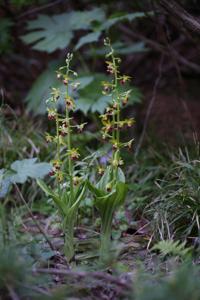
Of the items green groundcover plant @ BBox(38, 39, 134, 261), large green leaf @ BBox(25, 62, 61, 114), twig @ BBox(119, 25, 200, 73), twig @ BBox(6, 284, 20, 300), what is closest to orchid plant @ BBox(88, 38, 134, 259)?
green groundcover plant @ BBox(38, 39, 134, 261)

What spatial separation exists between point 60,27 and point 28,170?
5.68ft

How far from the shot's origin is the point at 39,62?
16.3 ft

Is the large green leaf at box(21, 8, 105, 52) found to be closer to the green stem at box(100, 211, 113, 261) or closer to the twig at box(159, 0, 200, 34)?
the twig at box(159, 0, 200, 34)

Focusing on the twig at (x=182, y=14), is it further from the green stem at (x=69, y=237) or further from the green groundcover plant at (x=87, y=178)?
the green stem at (x=69, y=237)

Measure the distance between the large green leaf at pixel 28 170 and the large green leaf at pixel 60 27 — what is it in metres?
1.40

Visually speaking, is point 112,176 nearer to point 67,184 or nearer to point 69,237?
point 67,184

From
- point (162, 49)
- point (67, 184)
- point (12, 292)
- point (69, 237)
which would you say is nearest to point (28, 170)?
point (67, 184)

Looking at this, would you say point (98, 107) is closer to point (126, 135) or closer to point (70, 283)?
point (126, 135)

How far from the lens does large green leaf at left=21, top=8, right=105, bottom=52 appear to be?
3600 millimetres

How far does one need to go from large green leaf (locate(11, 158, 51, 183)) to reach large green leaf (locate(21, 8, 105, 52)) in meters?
1.40

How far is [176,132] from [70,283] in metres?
2.18

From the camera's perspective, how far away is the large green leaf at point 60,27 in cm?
360

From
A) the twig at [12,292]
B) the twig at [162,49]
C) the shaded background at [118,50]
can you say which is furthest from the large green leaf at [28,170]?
the twig at [162,49]

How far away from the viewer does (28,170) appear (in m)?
2.35
